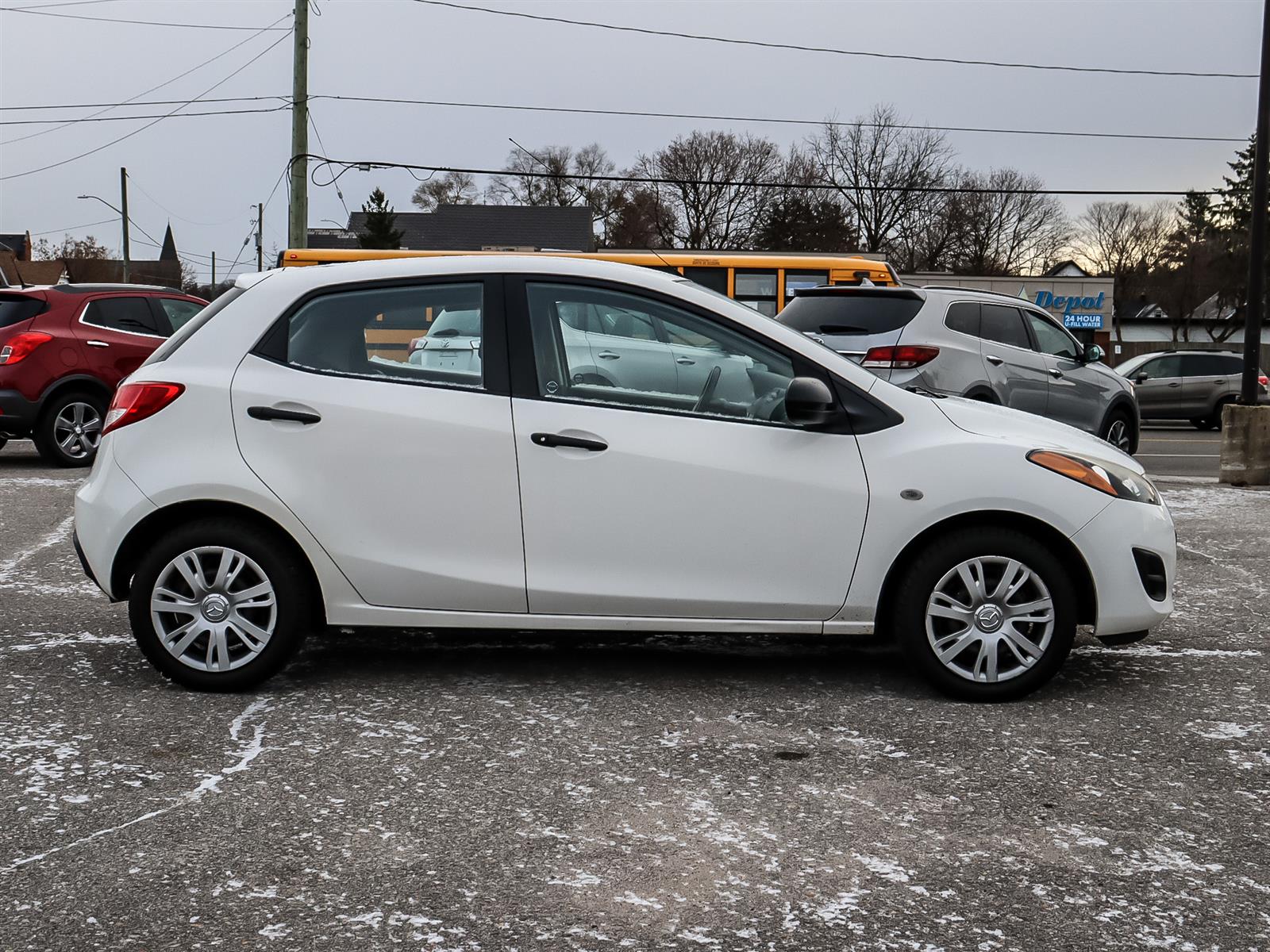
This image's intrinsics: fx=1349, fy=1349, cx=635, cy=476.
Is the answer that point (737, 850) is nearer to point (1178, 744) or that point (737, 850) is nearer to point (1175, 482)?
point (1178, 744)

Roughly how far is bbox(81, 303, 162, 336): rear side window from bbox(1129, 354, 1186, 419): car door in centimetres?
1767

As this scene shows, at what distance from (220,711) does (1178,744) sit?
3.29 meters

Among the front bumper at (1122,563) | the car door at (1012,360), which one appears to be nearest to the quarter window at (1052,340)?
the car door at (1012,360)

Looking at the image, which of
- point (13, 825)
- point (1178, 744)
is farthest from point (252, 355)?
point (1178, 744)

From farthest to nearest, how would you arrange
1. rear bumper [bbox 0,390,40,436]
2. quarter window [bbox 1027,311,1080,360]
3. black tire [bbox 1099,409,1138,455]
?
black tire [bbox 1099,409,1138,455] → quarter window [bbox 1027,311,1080,360] → rear bumper [bbox 0,390,40,436]

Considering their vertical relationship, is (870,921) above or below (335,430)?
below

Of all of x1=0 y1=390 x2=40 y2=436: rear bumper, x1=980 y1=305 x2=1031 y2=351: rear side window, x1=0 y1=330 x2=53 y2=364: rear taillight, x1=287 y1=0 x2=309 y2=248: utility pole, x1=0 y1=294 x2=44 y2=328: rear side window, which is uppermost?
x1=287 y1=0 x2=309 y2=248: utility pole

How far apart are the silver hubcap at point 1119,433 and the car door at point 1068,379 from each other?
0.31m

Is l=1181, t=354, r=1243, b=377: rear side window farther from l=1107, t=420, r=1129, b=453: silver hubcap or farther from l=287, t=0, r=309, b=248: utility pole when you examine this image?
l=287, t=0, r=309, b=248: utility pole

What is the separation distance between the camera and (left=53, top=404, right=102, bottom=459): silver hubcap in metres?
12.7

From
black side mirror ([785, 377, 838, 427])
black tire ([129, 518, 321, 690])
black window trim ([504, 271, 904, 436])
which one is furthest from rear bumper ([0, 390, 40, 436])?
black side mirror ([785, 377, 838, 427])

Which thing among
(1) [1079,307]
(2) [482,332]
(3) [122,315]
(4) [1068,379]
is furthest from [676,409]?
(1) [1079,307]

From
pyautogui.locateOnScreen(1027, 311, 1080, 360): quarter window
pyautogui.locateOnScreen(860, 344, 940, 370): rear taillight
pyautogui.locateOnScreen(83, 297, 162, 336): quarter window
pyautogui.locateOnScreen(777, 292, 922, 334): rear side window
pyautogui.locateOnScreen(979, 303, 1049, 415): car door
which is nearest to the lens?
pyautogui.locateOnScreen(860, 344, 940, 370): rear taillight

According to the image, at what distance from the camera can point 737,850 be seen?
3.54m
